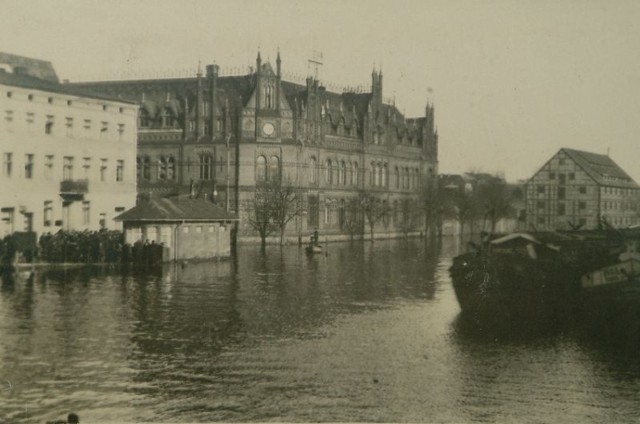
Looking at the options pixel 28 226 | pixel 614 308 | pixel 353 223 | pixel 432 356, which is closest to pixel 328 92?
pixel 353 223

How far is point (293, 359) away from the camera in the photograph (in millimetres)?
17266

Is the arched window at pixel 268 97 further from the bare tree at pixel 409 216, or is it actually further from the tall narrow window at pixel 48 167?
the tall narrow window at pixel 48 167

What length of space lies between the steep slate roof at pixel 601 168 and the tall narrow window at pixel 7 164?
86.5ft

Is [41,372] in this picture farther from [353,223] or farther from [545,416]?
[353,223]

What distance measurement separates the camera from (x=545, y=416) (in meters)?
13.1

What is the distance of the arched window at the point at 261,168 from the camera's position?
72000 millimetres

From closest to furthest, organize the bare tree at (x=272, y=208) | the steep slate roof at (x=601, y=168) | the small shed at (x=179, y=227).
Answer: the steep slate roof at (x=601, y=168) → the small shed at (x=179, y=227) → the bare tree at (x=272, y=208)

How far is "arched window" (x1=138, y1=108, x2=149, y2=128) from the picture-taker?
76812 millimetres

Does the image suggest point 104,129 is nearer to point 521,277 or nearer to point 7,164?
point 7,164

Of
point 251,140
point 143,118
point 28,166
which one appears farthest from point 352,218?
point 28,166

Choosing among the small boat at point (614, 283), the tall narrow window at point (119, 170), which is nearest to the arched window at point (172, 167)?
the tall narrow window at point (119, 170)

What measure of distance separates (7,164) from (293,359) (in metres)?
27.3

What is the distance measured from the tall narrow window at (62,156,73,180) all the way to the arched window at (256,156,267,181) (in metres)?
27.8

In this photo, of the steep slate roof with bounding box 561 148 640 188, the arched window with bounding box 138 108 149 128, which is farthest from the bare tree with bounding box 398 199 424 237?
the steep slate roof with bounding box 561 148 640 188
